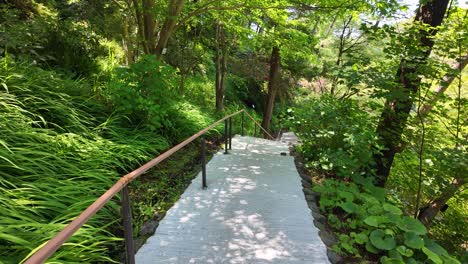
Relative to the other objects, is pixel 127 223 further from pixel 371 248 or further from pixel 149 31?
pixel 149 31

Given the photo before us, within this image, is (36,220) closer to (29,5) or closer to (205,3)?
(205,3)

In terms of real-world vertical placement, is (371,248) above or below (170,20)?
below

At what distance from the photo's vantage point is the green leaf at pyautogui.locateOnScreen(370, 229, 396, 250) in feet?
8.02

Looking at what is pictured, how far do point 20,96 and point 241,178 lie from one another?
2793 mm

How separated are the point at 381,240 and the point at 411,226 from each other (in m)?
0.31

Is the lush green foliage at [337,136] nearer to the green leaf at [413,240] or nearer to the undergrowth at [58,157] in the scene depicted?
the green leaf at [413,240]

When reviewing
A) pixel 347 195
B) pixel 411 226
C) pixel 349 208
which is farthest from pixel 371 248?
pixel 347 195

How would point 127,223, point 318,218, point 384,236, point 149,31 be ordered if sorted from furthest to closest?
point 149,31 < point 318,218 < point 384,236 < point 127,223

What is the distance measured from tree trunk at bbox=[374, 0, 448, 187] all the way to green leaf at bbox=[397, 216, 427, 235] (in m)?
1.70

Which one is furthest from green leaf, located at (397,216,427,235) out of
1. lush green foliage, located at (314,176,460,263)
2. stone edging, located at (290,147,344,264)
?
stone edging, located at (290,147,344,264)

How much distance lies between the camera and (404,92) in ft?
12.7

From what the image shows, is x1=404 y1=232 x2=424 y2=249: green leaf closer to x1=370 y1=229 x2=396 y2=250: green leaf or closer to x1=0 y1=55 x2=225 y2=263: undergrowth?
x1=370 y1=229 x2=396 y2=250: green leaf

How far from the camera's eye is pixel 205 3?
233 inches

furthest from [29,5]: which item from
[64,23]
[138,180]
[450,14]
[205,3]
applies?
A: [450,14]
